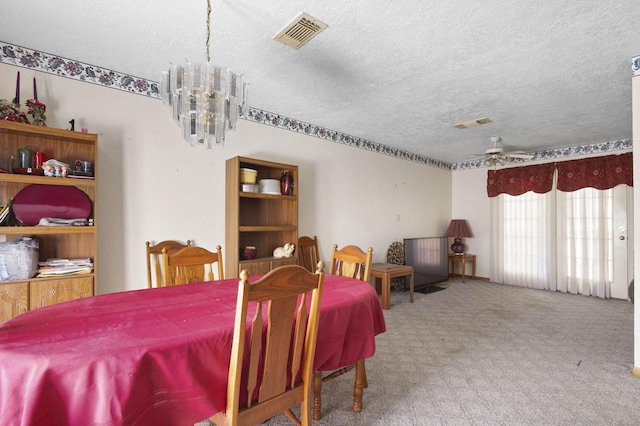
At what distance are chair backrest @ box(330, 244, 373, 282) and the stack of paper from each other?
1.82 metres

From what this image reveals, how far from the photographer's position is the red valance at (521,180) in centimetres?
501

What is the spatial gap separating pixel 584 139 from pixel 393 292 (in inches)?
142

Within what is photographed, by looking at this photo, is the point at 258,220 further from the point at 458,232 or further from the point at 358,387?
the point at 458,232

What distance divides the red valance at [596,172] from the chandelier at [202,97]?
17.7 ft

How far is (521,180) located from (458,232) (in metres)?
1.38

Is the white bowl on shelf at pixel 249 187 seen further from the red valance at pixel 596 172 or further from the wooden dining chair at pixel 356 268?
the red valance at pixel 596 172

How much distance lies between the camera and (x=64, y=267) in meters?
2.13

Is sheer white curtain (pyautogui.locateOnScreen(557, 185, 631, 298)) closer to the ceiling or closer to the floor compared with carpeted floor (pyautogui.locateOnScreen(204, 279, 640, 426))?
closer to the ceiling

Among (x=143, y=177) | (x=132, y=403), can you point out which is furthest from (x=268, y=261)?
(x=132, y=403)

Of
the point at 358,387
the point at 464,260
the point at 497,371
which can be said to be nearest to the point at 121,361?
the point at 358,387

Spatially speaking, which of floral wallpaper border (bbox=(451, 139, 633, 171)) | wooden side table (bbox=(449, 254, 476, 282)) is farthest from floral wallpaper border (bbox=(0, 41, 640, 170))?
wooden side table (bbox=(449, 254, 476, 282))

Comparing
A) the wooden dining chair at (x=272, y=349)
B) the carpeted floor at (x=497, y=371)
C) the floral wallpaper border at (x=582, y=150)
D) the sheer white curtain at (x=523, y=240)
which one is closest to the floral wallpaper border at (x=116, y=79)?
the floral wallpaper border at (x=582, y=150)

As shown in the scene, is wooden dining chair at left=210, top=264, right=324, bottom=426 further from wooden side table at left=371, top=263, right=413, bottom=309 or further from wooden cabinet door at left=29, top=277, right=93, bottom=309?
wooden side table at left=371, top=263, right=413, bottom=309

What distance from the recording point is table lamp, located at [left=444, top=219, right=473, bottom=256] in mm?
5824
